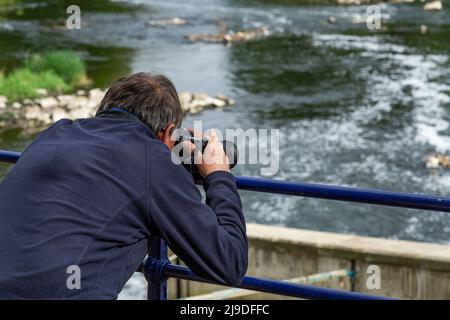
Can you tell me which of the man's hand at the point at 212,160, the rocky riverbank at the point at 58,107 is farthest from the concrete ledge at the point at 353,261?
the rocky riverbank at the point at 58,107

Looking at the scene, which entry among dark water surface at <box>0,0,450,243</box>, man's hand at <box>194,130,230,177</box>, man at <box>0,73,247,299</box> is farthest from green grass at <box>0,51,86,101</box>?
man at <box>0,73,247,299</box>

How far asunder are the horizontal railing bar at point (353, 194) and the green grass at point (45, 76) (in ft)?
50.5

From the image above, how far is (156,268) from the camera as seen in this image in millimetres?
2289

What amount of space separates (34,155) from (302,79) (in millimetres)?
17039

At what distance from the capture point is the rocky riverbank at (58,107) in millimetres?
16047

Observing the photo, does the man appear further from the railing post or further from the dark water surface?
the dark water surface

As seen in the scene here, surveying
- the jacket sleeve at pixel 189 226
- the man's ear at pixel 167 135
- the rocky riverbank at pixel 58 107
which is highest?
the man's ear at pixel 167 135

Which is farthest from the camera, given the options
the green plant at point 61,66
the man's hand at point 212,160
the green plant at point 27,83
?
the green plant at point 61,66

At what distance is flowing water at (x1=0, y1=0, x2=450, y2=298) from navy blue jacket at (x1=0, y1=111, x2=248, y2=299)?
8802 millimetres

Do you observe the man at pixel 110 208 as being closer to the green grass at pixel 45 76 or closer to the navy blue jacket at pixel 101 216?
the navy blue jacket at pixel 101 216

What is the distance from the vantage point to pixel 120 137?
195 cm

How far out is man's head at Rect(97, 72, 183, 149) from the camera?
203 cm

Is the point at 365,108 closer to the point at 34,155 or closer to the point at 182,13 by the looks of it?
the point at 182,13

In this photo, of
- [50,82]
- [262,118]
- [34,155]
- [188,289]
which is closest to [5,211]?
[34,155]
